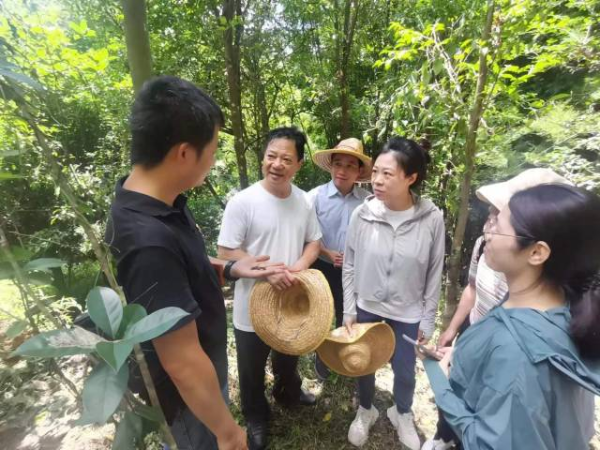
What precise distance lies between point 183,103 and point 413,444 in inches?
97.0

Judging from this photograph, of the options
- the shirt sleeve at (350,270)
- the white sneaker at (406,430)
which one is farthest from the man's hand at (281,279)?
the white sneaker at (406,430)

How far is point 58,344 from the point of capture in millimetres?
487

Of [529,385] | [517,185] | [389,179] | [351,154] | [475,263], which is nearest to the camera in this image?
[529,385]

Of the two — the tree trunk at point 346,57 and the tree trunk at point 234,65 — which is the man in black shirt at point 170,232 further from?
the tree trunk at point 346,57

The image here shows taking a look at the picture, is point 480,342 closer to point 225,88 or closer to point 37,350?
point 37,350

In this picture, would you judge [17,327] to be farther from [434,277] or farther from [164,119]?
[434,277]

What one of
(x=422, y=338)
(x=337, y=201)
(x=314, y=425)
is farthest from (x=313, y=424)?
(x=337, y=201)

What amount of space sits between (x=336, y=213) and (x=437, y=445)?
1756 millimetres

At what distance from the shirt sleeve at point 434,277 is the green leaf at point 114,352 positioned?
5.99 ft

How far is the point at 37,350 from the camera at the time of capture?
462mm

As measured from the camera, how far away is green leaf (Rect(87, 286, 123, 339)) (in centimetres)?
55

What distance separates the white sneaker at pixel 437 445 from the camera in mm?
2006

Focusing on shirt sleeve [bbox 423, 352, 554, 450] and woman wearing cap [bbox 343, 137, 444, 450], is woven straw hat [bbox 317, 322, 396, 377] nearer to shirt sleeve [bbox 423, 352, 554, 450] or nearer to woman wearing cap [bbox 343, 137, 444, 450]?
woman wearing cap [bbox 343, 137, 444, 450]

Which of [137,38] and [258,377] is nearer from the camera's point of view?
[137,38]
